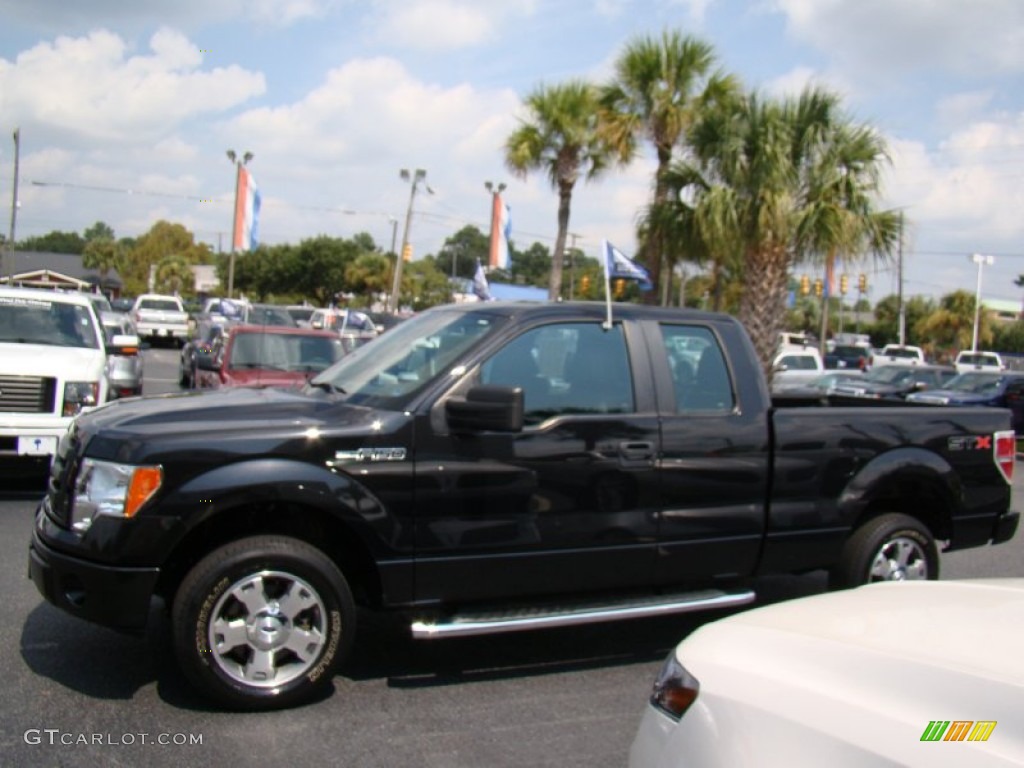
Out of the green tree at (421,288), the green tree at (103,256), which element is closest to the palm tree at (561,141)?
the green tree at (421,288)

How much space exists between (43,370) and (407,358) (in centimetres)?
496

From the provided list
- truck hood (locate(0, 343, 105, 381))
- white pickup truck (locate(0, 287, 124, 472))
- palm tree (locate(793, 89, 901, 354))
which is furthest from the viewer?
palm tree (locate(793, 89, 901, 354))

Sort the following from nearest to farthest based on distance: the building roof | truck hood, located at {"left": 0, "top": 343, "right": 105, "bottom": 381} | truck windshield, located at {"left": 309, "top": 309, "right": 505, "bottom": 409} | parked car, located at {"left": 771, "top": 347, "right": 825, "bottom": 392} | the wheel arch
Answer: truck windshield, located at {"left": 309, "top": 309, "right": 505, "bottom": 409}, the wheel arch, truck hood, located at {"left": 0, "top": 343, "right": 105, "bottom": 381}, parked car, located at {"left": 771, "top": 347, "right": 825, "bottom": 392}, the building roof

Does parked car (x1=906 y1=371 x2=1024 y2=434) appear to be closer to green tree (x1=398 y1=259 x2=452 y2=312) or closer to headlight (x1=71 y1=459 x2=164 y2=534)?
headlight (x1=71 y1=459 x2=164 y2=534)

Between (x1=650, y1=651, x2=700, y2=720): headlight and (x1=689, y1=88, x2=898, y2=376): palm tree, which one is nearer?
(x1=650, y1=651, x2=700, y2=720): headlight

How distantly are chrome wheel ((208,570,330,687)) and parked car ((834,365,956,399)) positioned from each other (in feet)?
67.4

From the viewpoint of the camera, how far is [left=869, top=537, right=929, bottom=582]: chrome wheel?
227 inches

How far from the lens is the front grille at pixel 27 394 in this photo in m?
8.41

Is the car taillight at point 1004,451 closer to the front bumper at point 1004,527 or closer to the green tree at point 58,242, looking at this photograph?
the front bumper at point 1004,527

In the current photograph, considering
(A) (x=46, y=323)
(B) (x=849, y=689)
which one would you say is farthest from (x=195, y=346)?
(B) (x=849, y=689)

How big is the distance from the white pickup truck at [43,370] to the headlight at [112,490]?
4342mm

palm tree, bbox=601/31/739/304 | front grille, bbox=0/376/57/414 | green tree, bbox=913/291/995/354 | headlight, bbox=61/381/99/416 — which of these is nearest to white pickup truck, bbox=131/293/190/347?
palm tree, bbox=601/31/739/304

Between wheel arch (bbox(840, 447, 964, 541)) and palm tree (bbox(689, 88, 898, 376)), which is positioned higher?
palm tree (bbox(689, 88, 898, 376))

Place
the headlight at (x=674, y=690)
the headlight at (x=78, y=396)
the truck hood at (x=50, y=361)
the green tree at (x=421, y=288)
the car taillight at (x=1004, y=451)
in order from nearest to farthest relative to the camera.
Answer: the headlight at (x=674, y=690), the car taillight at (x=1004, y=451), the truck hood at (x=50, y=361), the headlight at (x=78, y=396), the green tree at (x=421, y=288)
